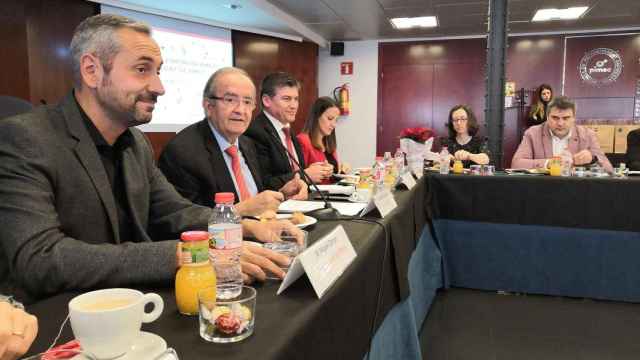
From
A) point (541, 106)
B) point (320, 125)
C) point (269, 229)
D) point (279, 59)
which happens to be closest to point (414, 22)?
point (279, 59)

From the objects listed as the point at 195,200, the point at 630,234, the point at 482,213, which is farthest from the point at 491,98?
the point at 195,200

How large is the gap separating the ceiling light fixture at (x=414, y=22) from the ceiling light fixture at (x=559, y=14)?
3.94ft

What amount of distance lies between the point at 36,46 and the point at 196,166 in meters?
3.27

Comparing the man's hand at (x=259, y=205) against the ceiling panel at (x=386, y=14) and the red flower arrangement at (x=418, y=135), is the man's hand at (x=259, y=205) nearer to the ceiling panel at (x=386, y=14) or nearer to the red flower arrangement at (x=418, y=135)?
the red flower arrangement at (x=418, y=135)

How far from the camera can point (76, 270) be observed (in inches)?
33.4

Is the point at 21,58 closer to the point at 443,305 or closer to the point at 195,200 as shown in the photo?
the point at 195,200

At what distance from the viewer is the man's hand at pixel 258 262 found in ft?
2.92

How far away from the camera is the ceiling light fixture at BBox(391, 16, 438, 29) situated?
6.02 m

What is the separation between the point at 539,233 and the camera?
9.23 ft

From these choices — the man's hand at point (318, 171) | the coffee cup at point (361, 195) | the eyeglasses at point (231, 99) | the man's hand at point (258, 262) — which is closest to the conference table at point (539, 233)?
the man's hand at point (318, 171)

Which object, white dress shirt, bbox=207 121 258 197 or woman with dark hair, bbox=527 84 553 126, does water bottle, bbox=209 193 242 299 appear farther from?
woman with dark hair, bbox=527 84 553 126

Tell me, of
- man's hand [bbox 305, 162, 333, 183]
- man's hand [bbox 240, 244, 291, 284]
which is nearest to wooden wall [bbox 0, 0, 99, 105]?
man's hand [bbox 305, 162, 333, 183]

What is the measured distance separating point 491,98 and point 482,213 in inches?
40.2

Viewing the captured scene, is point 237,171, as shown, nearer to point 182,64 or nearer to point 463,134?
point 463,134
